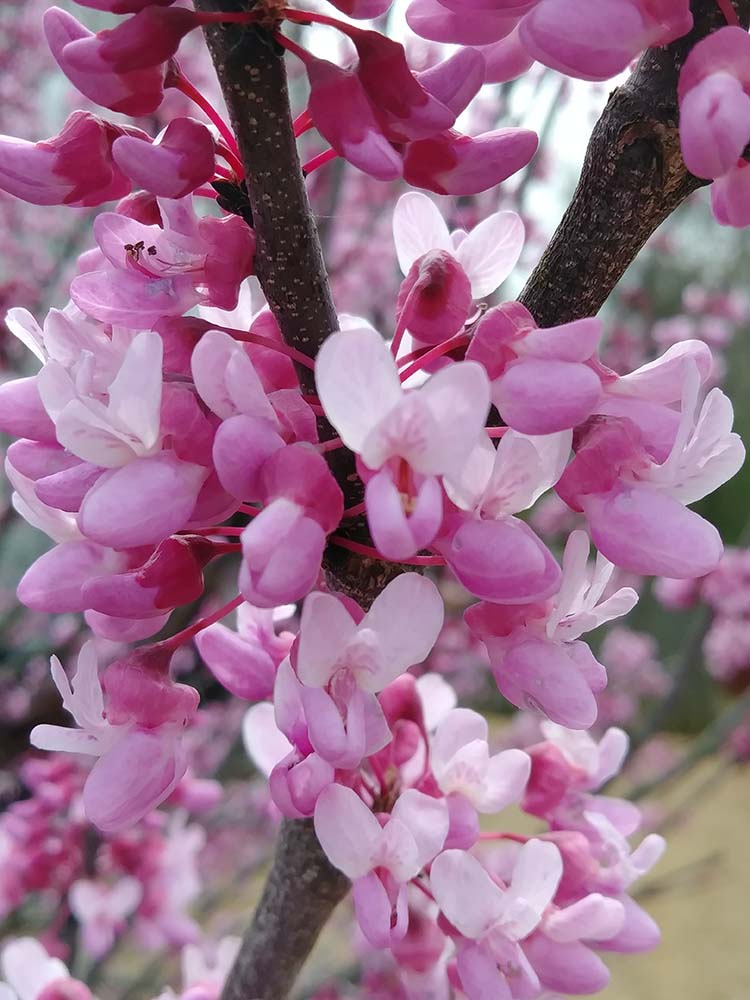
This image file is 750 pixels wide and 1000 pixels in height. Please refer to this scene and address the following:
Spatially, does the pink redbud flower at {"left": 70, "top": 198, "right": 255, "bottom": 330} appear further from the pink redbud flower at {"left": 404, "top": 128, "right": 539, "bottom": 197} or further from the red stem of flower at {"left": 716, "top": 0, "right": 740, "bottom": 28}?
the red stem of flower at {"left": 716, "top": 0, "right": 740, "bottom": 28}

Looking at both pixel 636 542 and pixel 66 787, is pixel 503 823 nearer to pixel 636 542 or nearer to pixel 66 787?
pixel 66 787

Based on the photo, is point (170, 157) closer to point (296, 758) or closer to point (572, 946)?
point (296, 758)

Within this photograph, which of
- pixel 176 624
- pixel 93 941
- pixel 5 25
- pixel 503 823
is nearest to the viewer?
pixel 93 941

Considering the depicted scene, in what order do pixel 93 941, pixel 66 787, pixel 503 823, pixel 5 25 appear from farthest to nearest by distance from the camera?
pixel 503 823 < pixel 5 25 < pixel 66 787 < pixel 93 941

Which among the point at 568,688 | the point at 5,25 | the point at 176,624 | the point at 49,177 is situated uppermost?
the point at 49,177

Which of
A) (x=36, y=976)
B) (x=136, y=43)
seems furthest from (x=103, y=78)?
(x=36, y=976)

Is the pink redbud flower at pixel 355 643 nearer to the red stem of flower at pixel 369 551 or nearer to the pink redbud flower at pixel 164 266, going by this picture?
the red stem of flower at pixel 369 551

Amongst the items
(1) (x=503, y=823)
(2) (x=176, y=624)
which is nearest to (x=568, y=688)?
(2) (x=176, y=624)

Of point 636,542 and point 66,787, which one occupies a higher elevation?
point 636,542
